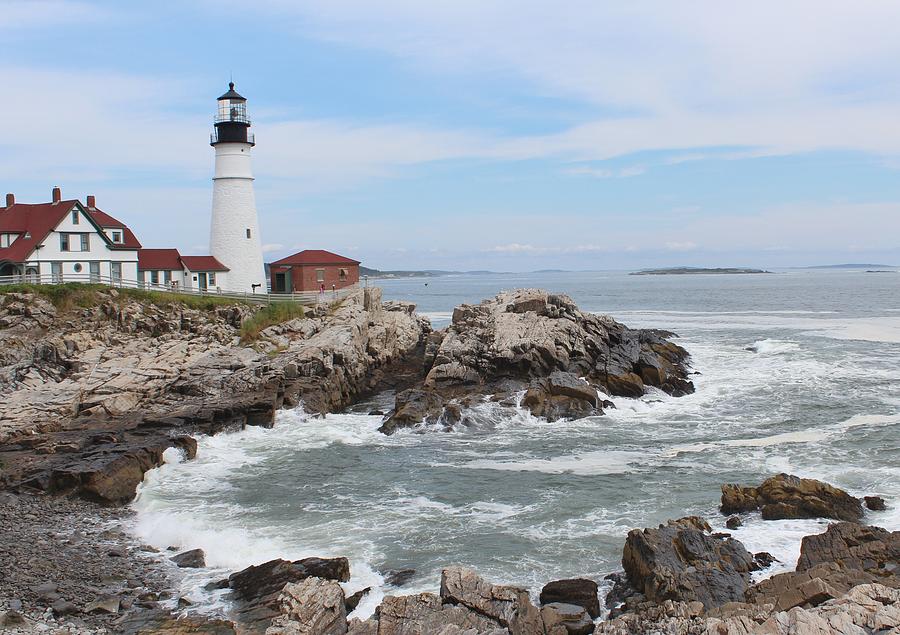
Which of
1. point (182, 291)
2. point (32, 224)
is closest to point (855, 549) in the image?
point (182, 291)

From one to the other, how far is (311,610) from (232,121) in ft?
106

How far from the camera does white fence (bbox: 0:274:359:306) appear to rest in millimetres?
31859

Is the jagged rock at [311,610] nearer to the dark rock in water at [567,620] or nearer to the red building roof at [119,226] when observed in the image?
the dark rock in water at [567,620]

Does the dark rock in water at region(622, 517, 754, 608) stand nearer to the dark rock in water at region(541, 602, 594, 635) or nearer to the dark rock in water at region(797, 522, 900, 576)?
the dark rock in water at region(797, 522, 900, 576)

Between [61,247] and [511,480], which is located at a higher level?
[61,247]

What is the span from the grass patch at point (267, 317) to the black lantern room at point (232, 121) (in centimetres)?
943

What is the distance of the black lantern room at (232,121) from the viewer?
3884cm

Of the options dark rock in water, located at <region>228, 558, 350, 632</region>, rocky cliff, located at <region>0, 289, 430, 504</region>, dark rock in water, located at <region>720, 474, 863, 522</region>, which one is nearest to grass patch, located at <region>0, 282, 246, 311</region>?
rocky cliff, located at <region>0, 289, 430, 504</region>

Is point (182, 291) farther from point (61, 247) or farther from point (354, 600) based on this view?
point (354, 600)

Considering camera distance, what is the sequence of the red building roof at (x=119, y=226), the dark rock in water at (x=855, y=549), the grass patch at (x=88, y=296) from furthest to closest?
the red building roof at (x=119, y=226), the grass patch at (x=88, y=296), the dark rock in water at (x=855, y=549)

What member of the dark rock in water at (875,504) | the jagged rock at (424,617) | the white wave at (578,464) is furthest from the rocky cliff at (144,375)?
the dark rock in water at (875,504)

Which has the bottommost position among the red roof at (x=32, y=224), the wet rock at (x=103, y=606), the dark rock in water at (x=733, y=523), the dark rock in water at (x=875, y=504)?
the wet rock at (x=103, y=606)

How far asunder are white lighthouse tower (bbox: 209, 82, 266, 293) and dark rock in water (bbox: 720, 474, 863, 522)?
28.7m

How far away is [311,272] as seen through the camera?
40.8 meters
